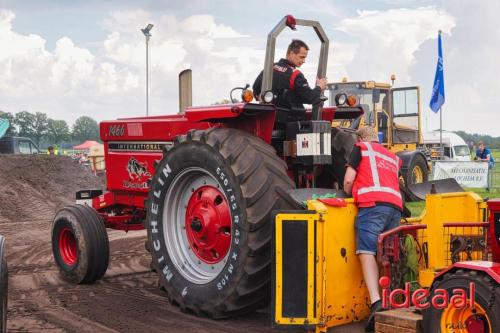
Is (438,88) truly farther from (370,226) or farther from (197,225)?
(370,226)

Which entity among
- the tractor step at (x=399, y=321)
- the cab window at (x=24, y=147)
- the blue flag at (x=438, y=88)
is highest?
the blue flag at (x=438, y=88)

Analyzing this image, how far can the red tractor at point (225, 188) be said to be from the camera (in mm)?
4984

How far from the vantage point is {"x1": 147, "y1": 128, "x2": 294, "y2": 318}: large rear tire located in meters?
4.96

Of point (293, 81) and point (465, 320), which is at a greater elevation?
point (293, 81)

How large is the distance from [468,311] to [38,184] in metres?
14.5

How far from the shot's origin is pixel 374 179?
496 centimetres

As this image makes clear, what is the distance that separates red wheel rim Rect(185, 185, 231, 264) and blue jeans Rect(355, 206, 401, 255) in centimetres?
110

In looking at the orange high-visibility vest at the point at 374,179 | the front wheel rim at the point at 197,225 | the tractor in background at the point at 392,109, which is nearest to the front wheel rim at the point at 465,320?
the orange high-visibility vest at the point at 374,179

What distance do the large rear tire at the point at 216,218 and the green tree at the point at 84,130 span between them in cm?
8779

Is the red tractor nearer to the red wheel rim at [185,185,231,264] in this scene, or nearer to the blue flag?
the red wheel rim at [185,185,231,264]

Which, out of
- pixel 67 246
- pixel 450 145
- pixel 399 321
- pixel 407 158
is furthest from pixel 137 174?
pixel 450 145

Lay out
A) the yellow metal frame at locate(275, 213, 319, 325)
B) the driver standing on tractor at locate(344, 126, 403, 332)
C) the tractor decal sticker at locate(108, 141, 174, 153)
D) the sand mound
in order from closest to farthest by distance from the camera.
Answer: the yellow metal frame at locate(275, 213, 319, 325) → the driver standing on tractor at locate(344, 126, 403, 332) → the tractor decal sticker at locate(108, 141, 174, 153) → the sand mound

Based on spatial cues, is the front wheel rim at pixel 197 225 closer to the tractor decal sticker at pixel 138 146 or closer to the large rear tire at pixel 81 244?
the tractor decal sticker at pixel 138 146

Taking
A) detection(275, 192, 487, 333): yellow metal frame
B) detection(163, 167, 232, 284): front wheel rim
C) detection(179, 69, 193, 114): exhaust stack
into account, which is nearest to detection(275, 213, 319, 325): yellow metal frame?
detection(275, 192, 487, 333): yellow metal frame
